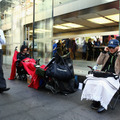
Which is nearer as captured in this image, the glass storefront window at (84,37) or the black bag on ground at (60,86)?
the black bag on ground at (60,86)

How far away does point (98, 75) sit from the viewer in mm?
3082

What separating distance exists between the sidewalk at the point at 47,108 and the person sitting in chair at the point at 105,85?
266 mm

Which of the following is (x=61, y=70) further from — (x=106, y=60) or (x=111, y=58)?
(x=111, y=58)

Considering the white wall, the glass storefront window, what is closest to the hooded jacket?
the glass storefront window

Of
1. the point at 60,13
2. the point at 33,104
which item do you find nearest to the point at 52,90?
the point at 33,104

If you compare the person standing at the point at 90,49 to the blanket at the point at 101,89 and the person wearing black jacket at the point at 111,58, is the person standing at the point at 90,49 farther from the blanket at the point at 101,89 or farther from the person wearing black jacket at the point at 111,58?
the blanket at the point at 101,89

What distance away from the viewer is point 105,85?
113 inches

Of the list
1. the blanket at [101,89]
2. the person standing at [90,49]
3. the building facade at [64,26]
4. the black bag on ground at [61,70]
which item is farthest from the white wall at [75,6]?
the blanket at [101,89]

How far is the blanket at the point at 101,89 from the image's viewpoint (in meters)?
2.79

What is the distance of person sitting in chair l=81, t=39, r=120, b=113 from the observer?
2.80m

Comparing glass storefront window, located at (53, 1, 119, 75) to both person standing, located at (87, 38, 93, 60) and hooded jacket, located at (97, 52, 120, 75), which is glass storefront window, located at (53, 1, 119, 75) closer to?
person standing, located at (87, 38, 93, 60)

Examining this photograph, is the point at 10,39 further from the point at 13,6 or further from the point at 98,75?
the point at 98,75

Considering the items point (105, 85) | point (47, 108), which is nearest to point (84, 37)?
point (105, 85)

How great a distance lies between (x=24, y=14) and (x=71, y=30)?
145 inches
